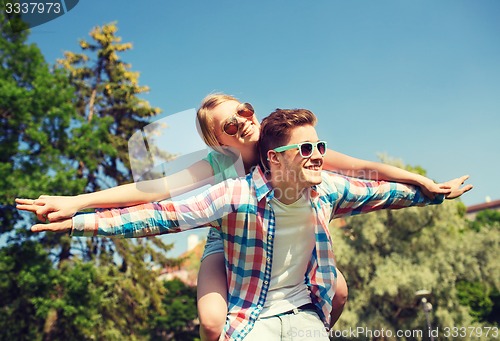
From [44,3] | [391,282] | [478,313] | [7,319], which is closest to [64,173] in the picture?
[7,319]

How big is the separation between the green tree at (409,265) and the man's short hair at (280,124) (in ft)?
55.4

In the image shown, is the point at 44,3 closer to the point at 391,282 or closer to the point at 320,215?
the point at 320,215

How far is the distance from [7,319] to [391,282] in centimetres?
1399

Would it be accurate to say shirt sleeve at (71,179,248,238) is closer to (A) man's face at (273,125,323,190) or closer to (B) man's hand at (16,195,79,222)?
(B) man's hand at (16,195,79,222)

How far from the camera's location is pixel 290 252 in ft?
8.36

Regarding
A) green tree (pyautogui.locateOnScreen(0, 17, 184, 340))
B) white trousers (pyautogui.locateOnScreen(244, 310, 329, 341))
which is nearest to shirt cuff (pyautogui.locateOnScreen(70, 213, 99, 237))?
white trousers (pyautogui.locateOnScreen(244, 310, 329, 341))

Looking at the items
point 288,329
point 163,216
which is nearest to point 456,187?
point 288,329

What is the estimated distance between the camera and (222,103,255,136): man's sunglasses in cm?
279

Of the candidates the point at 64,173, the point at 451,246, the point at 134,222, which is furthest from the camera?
the point at 451,246

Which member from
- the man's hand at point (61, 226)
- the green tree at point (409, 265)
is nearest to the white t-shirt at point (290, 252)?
the man's hand at point (61, 226)

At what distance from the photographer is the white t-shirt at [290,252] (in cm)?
251

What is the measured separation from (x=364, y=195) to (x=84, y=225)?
5.08 ft

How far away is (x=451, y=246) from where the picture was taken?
19.5 metres

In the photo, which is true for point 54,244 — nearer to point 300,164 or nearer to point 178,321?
point 300,164
